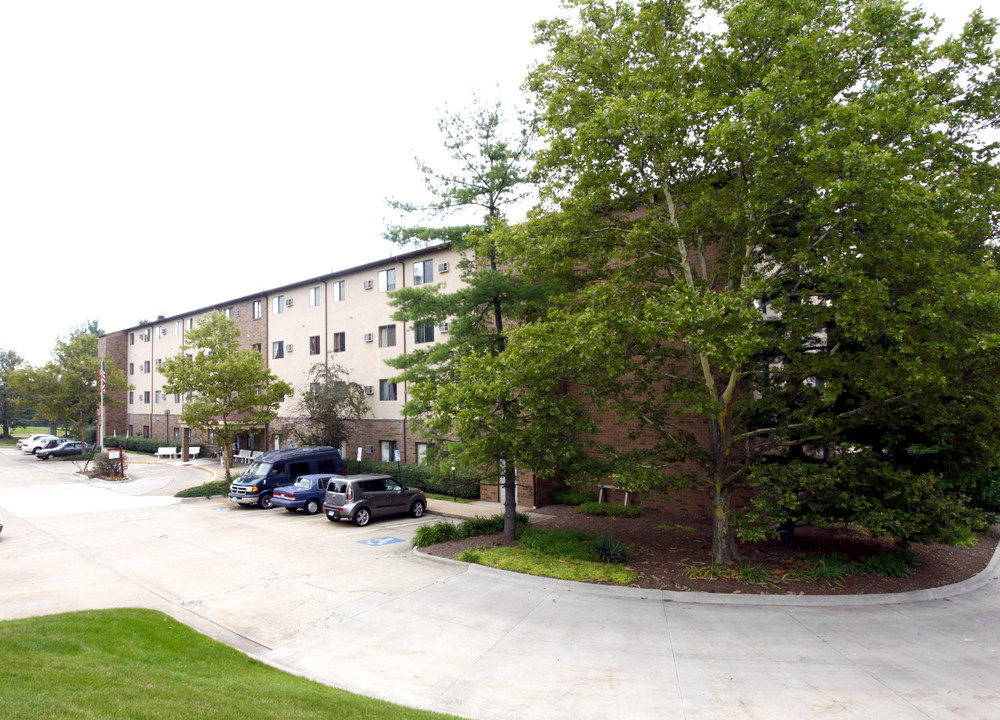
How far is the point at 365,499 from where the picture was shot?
17.6 metres

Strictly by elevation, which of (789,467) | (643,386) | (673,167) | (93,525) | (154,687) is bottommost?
(93,525)

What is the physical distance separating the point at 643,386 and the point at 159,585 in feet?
35.3

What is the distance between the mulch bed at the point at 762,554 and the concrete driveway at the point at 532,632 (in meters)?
0.47

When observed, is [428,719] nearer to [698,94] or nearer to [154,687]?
[154,687]

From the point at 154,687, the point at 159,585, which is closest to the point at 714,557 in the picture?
the point at 154,687

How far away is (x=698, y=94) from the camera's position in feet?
32.0

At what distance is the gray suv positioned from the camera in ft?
57.0

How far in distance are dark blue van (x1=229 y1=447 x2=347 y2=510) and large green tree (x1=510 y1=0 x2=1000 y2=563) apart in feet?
48.6

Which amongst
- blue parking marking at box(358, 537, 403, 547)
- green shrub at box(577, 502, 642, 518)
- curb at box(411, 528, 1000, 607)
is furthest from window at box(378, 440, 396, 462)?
curb at box(411, 528, 1000, 607)

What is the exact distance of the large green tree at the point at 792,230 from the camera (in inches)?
340

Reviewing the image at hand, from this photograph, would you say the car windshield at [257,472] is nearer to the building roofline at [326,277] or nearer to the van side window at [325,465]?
the van side window at [325,465]

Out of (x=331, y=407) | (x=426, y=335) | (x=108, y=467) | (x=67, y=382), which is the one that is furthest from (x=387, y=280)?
(x=67, y=382)

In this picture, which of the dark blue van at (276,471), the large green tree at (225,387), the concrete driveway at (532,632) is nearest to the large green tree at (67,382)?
the large green tree at (225,387)

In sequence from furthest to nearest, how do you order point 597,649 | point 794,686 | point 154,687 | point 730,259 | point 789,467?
point 730,259, point 789,467, point 597,649, point 794,686, point 154,687
